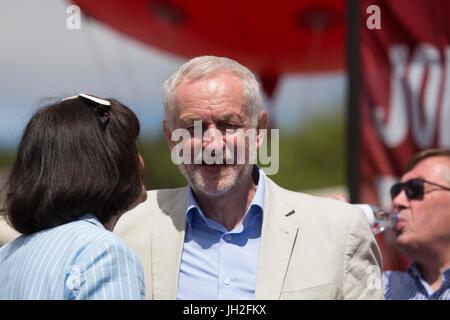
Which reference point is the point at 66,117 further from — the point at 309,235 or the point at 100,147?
the point at 309,235

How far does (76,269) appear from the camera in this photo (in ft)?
5.51

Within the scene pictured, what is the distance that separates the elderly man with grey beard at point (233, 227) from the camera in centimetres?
212

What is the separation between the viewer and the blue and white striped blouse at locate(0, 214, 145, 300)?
168 centimetres

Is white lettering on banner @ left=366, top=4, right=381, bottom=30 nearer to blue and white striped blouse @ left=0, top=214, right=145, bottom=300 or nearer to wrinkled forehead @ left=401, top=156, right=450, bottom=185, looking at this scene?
wrinkled forehead @ left=401, top=156, right=450, bottom=185

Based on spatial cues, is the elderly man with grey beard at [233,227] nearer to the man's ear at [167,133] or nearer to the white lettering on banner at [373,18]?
the man's ear at [167,133]

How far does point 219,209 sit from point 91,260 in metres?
0.80

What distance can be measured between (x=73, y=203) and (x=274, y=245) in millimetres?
763

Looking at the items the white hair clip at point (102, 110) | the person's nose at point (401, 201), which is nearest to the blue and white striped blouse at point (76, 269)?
the white hair clip at point (102, 110)

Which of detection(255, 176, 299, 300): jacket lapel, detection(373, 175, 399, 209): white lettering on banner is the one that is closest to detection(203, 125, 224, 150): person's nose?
detection(255, 176, 299, 300): jacket lapel

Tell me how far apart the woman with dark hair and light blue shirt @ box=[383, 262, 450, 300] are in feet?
5.66

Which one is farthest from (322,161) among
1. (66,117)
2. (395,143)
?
(66,117)

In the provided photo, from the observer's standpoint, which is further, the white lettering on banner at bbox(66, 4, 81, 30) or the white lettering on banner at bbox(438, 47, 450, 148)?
the white lettering on banner at bbox(438, 47, 450, 148)
